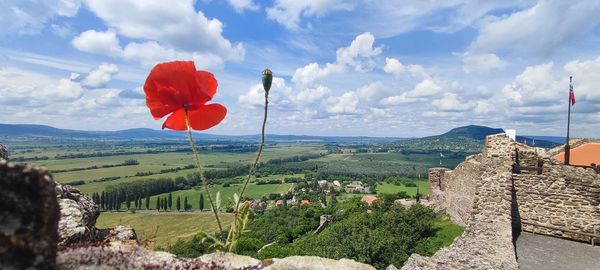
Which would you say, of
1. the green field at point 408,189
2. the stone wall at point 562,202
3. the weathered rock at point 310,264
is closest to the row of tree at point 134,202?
the green field at point 408,189

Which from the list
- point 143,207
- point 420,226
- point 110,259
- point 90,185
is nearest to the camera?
point 110,259

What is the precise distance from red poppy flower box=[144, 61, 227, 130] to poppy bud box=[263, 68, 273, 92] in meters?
0.28

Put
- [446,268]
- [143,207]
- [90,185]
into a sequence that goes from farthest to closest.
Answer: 1. [90,185]
2. [143,207]
3. [446,268]

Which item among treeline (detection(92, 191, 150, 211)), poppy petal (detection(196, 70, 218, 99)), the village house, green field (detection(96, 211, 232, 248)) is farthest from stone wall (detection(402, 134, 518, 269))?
treeline (detection(92, 191, 150, 211))

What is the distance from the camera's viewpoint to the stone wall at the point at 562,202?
12.2 meters

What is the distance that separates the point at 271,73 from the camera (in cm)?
202

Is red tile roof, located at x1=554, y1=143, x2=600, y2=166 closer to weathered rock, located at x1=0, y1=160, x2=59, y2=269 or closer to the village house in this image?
weathered rock, located at x1=0, y1=160, x2=59, y2=269

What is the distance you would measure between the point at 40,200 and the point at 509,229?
11.6 metres

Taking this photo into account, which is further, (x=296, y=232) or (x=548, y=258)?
(x=296, y=232)

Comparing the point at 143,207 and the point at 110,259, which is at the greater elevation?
the point at 110,259

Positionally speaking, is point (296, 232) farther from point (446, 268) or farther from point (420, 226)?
point (446, 268)

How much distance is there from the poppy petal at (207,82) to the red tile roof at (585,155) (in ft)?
79.3

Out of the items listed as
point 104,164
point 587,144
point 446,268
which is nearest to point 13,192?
point 446,268

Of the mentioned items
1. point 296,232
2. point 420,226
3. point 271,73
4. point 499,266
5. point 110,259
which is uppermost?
point 271,73
